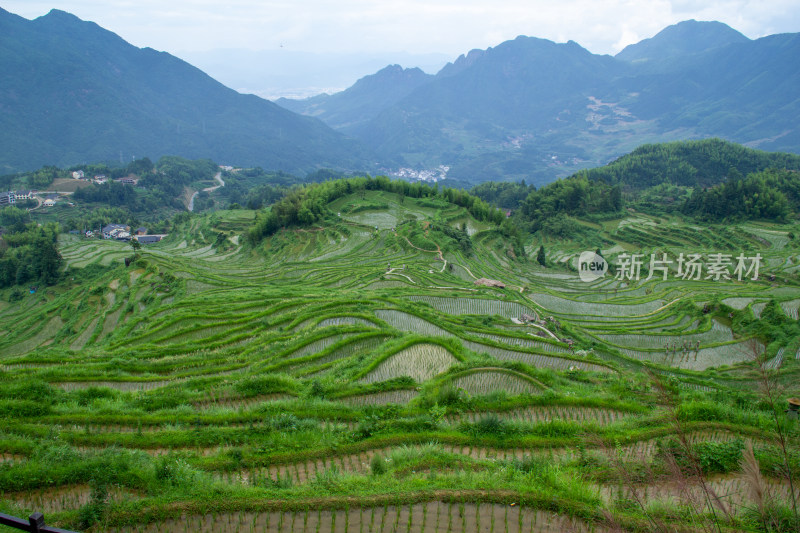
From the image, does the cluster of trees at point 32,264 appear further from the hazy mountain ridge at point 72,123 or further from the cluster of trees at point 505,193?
the hazy mountain ridge at point 72,123

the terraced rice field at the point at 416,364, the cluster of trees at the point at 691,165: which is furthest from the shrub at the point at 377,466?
Answer: the cluster of trees at the point at 691,165

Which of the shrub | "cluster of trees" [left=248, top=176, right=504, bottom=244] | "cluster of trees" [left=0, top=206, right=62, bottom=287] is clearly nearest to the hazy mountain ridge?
"cluster of trees" [left=0, top=206, right=62, bottom=287]

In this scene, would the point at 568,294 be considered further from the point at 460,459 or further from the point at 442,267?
the point at 460,459

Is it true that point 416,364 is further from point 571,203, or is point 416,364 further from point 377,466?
point 571,203

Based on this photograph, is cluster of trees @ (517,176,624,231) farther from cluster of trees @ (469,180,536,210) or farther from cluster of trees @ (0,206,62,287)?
cluster of trees @ (0,206,62,287)

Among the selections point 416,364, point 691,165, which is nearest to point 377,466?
point 416,364

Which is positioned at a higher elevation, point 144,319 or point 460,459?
point 460,459

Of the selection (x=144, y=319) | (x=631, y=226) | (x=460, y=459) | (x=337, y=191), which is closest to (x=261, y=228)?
(x=337, y=191)
